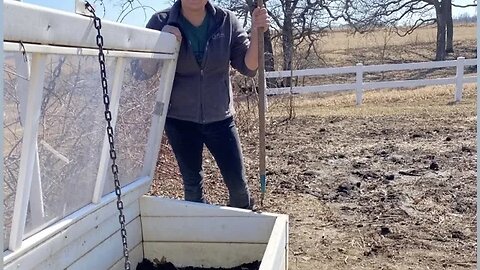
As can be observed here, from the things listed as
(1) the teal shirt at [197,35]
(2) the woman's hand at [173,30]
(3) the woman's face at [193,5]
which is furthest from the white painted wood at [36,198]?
(3) the woman's face at [193,5]

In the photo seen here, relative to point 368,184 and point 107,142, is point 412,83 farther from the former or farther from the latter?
point 107,142

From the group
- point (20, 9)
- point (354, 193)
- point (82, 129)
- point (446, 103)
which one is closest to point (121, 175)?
point (82, 129)

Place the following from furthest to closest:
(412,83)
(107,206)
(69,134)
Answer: (412,83) → (107,206) → (69,134)

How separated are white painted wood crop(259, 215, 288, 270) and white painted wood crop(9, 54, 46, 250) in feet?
2.83

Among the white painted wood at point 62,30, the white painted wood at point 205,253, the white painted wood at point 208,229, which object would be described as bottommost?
the white painted wood at point 205,253

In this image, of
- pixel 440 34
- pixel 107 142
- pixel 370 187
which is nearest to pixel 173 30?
pixel 107 142

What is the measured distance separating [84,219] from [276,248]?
0.81m

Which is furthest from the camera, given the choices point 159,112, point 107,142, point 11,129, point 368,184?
point 368,184

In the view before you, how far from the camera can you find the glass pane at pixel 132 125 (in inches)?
116

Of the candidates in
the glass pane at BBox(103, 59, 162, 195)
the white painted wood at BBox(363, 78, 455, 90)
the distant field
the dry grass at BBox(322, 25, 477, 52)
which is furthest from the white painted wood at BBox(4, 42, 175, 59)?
the dry grass at BBox(322, 25, 477, 52)

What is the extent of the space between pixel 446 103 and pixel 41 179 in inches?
477

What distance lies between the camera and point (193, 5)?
3.45m

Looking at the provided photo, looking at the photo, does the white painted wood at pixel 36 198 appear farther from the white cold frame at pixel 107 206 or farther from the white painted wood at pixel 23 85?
the white painted wood at pixel 23 85

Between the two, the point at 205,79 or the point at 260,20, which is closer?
the point at 260,20
